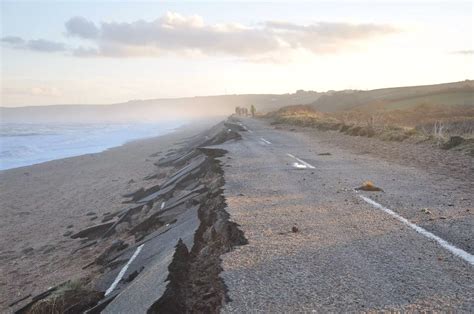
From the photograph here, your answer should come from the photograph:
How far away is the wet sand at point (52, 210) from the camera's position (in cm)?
773

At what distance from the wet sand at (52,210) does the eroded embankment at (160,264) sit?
58 centimetres

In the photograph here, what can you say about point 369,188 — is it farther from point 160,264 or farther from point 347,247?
point 160,264

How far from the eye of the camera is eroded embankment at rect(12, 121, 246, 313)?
13.0 feet

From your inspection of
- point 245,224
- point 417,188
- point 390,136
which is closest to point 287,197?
point 245,224

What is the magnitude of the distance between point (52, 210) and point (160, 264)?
982 centimetres

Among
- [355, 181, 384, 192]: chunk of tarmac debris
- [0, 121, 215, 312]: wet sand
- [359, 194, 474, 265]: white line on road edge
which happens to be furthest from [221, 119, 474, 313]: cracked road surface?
[0, 121, 215, 312]: wet sand

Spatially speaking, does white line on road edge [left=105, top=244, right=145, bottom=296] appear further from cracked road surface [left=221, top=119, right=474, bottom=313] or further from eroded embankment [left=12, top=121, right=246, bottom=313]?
cracked road surface [left=221, top=119, right=474, bottom=313]

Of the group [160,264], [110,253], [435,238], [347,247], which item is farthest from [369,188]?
[110,253]

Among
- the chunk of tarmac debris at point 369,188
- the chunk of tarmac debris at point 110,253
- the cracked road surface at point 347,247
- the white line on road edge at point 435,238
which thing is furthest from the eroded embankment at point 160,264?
the chunk of tarmac debris at point 369,188

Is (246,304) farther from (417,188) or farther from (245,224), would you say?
(417,188)

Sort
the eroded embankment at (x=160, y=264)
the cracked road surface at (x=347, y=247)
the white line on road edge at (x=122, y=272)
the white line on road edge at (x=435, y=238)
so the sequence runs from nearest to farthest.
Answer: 1. the cracked road surface at (x=347, y=247)
2. the eroded embankment at (x=160, y=264)
3. the white line on road edge at (x=435, y=238)
4. the white line on road edge at (x=122, y=272)

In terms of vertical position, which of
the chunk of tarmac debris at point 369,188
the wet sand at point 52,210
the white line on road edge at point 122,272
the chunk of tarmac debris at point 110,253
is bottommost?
the wet sand at point 52,210

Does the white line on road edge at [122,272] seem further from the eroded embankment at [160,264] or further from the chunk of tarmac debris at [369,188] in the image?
the chunk of tarmac debris at [369,188]

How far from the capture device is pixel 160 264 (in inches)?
200
